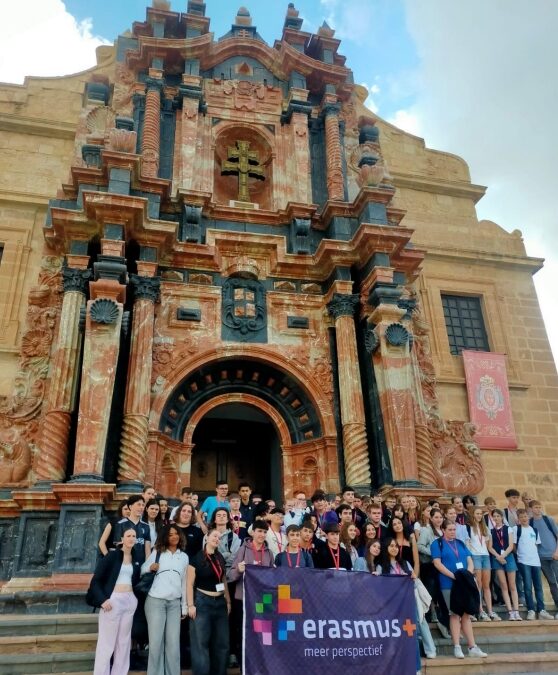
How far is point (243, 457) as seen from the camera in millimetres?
15055

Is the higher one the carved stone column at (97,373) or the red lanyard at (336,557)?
the carved stone column at (97,373)

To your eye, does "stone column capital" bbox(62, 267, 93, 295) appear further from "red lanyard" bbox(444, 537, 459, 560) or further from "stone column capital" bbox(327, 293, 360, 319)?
"red lanyard" bbox(444, 537, 459, 560)

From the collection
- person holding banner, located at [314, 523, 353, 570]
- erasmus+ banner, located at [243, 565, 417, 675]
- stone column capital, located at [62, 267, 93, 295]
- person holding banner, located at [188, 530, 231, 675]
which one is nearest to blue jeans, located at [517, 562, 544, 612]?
erasmus+ banner, located at [243, 565, 417, 675]

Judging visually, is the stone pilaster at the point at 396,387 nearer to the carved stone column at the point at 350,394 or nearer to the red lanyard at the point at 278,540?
the carved stone column at the point at 350,394

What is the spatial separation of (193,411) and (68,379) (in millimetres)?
2834

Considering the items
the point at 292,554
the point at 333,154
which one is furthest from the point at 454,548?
the point at 333,154

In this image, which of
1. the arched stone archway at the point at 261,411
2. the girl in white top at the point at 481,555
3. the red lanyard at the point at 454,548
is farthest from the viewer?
the arched stone archway at the point at 261,411

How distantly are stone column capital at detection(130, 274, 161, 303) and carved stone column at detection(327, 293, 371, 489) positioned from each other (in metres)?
4.13

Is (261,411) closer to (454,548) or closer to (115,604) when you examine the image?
(454,548)

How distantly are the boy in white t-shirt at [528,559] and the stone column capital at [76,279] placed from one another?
365 inches

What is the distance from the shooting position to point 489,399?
49.1 feet

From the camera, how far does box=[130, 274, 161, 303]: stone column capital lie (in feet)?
40.1

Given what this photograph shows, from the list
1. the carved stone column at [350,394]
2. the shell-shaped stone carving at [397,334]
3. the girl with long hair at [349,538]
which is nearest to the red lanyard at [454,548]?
the girl with long hair at [349,538]

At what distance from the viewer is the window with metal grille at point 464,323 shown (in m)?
16.2
